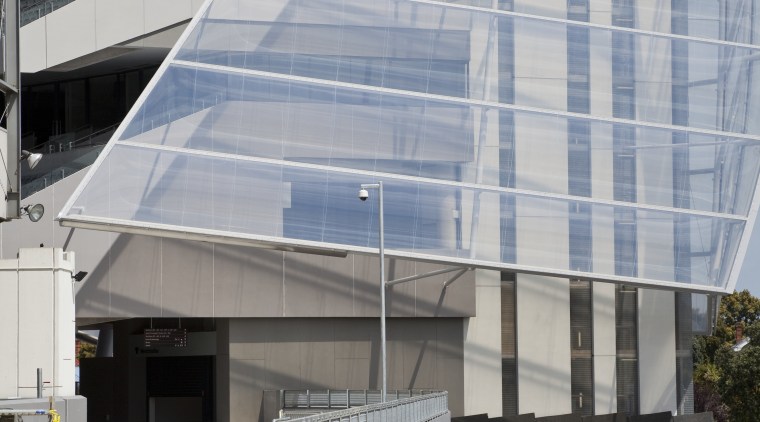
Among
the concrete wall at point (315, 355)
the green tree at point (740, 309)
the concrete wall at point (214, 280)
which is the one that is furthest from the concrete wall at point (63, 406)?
the green tree at point (740, 309)

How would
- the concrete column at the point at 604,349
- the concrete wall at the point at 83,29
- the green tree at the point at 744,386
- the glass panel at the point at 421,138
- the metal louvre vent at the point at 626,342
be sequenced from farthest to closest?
the green tree at the point at 744,386 → the metal louvre vent at the point at 626,342 → the concrete column at the point at 604,349 → the concrete wall at the point at 83,29 → the glass panel at the point at 421,138

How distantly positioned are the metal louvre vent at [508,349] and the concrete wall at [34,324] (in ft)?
61.0

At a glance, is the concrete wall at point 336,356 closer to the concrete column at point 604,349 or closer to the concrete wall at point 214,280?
the concrete wall at point 214,280

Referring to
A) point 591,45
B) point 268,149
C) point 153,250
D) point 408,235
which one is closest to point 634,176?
point 591,45

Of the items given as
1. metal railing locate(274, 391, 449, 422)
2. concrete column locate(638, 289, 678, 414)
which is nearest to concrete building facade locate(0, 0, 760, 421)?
concrete column locate(638, 289, 678, 414)

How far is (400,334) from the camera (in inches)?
1820

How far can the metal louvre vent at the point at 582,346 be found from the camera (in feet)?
158

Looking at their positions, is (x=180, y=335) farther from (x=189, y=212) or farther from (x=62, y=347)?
(x=62, y=347)

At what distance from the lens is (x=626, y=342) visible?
160 feet

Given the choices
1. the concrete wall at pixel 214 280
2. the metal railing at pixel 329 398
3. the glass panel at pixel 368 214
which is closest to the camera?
the glass panel at pixel 368 214

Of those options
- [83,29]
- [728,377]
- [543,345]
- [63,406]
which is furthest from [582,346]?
[728,377]

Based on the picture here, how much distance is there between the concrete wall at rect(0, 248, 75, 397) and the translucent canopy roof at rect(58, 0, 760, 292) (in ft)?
17.9

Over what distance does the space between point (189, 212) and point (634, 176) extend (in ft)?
45.4

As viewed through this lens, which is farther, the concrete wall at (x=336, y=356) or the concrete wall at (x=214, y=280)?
the concrete wall at (x=336, y=356)
